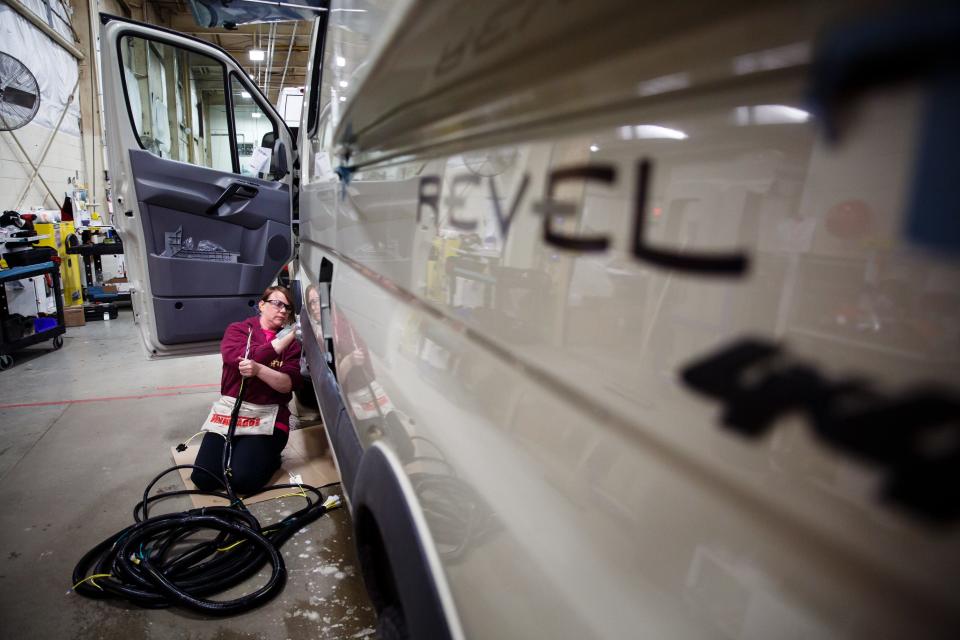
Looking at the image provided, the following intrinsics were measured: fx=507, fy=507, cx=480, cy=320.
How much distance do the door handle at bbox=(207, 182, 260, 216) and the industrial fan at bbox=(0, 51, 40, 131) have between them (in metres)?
3.65

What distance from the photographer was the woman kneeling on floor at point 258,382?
264 centimetres

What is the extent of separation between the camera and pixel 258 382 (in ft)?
9.22

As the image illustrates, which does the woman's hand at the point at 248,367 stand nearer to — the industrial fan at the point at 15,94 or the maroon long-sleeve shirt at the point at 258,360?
the maroon long-sleeve shirt at the point at 258,360

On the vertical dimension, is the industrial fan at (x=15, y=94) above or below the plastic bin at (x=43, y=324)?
above

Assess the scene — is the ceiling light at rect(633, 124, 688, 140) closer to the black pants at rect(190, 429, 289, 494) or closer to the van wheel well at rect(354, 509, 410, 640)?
the van wheel well at rect(354, 509, 410, 640)

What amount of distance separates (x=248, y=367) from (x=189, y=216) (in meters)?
1.01

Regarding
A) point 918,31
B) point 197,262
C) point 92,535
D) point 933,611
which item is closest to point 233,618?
point 92,535

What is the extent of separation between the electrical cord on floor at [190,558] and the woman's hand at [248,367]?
1.91ft

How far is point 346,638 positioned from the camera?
70.1 inches

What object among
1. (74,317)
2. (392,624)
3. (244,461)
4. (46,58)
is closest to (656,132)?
(392,624)

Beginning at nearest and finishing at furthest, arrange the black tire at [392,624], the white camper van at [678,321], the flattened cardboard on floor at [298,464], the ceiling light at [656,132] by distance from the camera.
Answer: the white camper van at [678,321], the ceiling light at [656,132], the black tire at [392,624], the flattened cardboard on floor at [298,464]

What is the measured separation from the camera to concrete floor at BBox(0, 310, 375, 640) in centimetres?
183

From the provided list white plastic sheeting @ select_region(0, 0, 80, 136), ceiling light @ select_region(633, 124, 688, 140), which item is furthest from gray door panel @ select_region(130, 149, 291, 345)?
white plastic sheeting @ select_region(0, 0, 80, 136)

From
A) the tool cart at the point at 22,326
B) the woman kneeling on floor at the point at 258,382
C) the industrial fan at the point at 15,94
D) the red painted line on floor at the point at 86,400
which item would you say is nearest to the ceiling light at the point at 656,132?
the woman kneeling on floor at the point at 258,382
